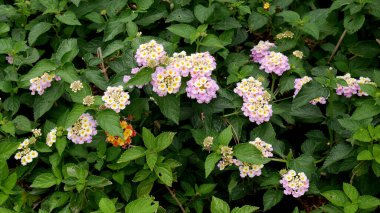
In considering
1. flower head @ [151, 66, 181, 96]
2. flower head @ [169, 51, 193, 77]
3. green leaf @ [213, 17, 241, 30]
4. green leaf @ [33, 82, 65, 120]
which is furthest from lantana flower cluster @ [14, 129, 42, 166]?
green leaf @ [213, 17, 241, 30]

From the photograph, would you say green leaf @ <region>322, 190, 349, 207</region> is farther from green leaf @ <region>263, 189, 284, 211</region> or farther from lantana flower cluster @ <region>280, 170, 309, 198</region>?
green leaf @ <region>263, 189, 284, 211</region>

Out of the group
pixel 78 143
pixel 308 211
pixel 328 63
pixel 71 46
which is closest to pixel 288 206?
pixel 308 211

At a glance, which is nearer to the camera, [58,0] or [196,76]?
[196,76]

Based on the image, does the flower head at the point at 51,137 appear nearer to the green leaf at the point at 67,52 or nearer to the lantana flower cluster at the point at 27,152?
the lantana flower cluster at the point at 27,152

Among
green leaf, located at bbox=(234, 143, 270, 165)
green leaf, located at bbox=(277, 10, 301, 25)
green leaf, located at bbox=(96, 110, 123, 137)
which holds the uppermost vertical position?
green leaf, located at bbox=(277, 10, 301, 25)

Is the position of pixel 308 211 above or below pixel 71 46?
below

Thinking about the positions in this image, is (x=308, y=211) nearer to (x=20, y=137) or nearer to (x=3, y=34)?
(x=20, y=137)

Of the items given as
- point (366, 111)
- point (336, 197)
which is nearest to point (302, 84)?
point (366, 111)
